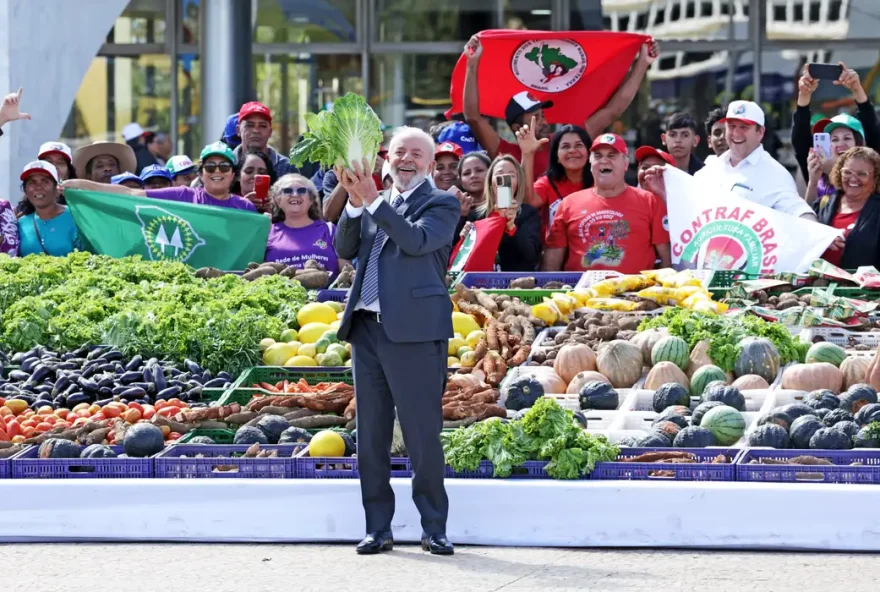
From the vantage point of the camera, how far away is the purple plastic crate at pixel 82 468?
24.3 ft

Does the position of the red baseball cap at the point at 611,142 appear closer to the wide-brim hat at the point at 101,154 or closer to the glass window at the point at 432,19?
the wide-brim hat at the point at 101,154

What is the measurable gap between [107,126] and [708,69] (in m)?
7.78

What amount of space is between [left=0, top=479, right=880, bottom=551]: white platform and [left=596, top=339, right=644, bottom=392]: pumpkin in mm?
1784

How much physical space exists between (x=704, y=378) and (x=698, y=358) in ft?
0.98

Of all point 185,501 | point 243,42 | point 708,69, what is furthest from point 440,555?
point 708,69

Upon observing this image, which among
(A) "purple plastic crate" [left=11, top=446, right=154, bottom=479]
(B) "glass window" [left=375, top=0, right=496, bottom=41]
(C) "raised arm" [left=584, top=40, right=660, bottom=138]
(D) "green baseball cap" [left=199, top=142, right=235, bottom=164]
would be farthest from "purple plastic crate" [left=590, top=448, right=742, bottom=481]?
(B) "glass window" [left=375, top=0, right=496, bottom=41]

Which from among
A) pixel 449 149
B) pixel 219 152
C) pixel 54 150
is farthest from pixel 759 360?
pixel 54 150

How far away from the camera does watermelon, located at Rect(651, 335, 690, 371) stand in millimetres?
8781

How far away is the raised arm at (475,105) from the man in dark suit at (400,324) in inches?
219

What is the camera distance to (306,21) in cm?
1945

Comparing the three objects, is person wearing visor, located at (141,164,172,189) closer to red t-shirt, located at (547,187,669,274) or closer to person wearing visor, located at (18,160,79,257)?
person wearing visor, located at (18,160,79,257)

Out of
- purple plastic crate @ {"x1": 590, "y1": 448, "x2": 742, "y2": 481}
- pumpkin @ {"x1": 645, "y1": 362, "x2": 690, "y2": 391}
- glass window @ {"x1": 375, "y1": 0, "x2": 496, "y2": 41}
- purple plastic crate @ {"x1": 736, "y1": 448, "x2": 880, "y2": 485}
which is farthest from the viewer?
glass window @ {"x1": 375, "y1": 0, "x2": 496, "y2": 41}

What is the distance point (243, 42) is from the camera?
1678 cm

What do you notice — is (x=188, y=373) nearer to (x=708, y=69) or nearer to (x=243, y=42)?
(x=243, y=42)
